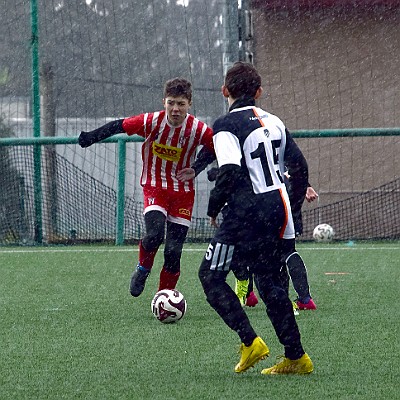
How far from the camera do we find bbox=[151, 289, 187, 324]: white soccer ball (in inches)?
250

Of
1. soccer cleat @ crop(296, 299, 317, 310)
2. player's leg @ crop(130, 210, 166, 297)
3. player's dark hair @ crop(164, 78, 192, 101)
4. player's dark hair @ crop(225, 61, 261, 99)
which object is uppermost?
player's dark hair @ crop(164, 78, 192, 101)

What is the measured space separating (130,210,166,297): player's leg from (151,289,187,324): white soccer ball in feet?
2.16

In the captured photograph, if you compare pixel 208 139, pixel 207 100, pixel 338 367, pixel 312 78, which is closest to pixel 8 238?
pixel 207 100

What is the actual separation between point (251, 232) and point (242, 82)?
0.69 meters

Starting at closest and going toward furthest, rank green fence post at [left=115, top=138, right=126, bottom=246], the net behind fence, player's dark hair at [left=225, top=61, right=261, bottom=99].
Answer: player's dark hair at [left=225, top=61, right=261, bottom=99], green fence post at [left=115, top=138, right=126, bottom=246], the net behind fence

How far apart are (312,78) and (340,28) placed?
0.94m

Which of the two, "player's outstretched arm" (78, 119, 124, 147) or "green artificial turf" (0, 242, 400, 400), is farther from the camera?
"player's outstretched arm" (78, 119, 124, 147)

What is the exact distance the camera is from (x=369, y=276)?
9.00 metres

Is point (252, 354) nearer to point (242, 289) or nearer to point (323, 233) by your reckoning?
point (242, 289)

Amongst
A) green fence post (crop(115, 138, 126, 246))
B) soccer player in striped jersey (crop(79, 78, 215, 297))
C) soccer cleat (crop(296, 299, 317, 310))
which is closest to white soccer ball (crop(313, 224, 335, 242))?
green fence post (crop(115, 138, 126, 246))

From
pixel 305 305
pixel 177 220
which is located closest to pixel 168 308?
pixel 305 305

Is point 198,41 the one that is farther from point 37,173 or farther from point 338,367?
point 338,367

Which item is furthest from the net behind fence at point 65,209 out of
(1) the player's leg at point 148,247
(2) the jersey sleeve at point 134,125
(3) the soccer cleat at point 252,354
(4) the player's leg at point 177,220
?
(3) the soccer cleat at point 252,354

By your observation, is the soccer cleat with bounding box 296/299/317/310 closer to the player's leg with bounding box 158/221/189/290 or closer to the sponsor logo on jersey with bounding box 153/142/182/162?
the player's leg with bounding box 158/221/189/290
